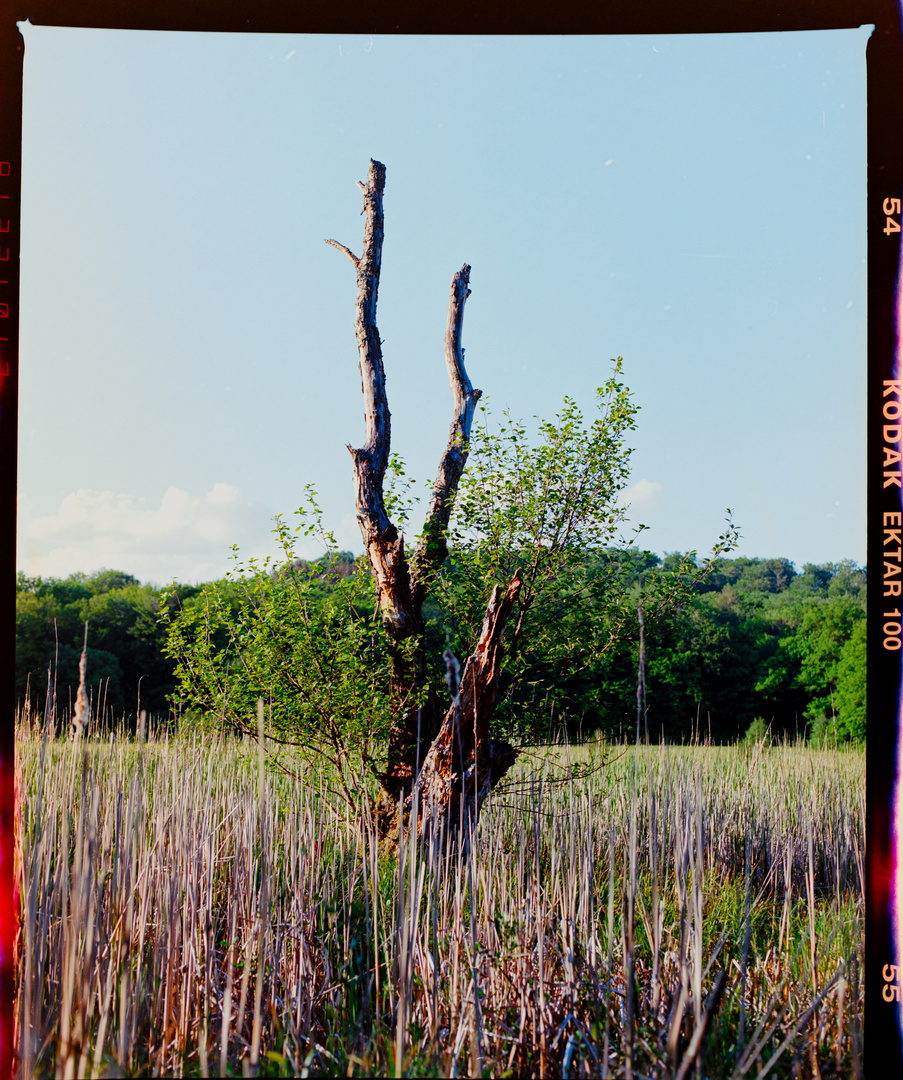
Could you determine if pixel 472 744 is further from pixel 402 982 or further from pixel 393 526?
pixel 402 982

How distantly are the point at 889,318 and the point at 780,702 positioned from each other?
3.27 metres

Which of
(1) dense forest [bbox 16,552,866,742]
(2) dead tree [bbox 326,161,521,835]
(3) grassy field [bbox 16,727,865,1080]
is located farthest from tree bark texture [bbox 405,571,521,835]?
(3) grassy field [bbox 16,727,865,1080]

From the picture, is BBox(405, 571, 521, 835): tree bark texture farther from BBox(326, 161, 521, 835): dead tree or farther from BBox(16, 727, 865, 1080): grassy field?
BBox(16, 727, 865, 1080): grassy field

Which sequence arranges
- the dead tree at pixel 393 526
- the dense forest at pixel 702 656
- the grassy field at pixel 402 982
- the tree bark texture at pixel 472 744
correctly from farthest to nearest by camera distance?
1. the dead tree at pixel 393 526
2. the dense forest at pixel 702 656
3. the tree bark texture at pixel 472 744
4. the grassy field at pixel 402 982

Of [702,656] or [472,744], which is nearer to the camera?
[472,744]

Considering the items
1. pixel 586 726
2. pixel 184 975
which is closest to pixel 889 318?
pixel 184 975

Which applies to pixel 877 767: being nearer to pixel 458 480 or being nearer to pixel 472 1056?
pixel 472 1056

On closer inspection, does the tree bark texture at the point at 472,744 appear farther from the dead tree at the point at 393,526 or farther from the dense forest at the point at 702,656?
the dense forest at the point at 702,656

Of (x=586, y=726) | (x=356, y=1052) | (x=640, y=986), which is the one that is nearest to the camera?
(x=356, y=1052)

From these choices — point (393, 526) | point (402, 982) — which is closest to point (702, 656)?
point (393, 526)

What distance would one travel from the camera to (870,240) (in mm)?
1219

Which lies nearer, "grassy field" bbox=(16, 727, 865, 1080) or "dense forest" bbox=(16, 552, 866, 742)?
"grassy field" bbox=(16, 727, 865, 1080)

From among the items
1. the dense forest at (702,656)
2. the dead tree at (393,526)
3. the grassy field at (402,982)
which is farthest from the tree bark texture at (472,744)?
the grassy field at (402,982)

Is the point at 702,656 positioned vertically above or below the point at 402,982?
above
